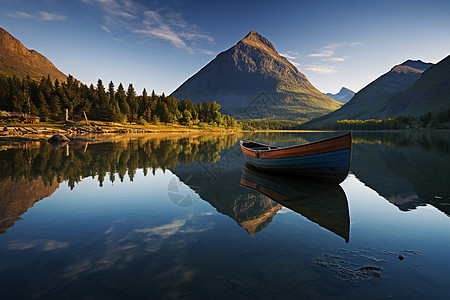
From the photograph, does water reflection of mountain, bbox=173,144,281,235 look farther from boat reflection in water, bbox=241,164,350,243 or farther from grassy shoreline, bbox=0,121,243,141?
grassy shoreline, bbox=0,121,243,141

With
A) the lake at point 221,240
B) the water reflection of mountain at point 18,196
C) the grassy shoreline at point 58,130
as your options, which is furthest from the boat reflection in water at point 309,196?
the grassy shoreline at point 58,130

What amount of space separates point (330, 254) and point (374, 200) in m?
7.48

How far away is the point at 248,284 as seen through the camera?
5.01m

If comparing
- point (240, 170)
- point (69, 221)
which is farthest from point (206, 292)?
point (240, 170)

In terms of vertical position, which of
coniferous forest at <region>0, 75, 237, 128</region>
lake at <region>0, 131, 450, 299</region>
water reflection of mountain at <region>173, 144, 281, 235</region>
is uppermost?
coniferous forest at <region>0, 75, 237, 128</region>

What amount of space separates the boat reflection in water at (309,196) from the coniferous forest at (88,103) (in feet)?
357

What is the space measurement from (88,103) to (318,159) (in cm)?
12549

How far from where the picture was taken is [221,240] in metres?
7.27

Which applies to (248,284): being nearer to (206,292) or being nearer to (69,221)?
(206,292)

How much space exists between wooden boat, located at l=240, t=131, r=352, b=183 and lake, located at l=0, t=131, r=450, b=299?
129cm

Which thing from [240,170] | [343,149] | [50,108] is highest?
[50,108]

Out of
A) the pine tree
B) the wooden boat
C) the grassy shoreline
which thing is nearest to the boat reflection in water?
the wooden boat

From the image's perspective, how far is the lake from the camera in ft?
16.4

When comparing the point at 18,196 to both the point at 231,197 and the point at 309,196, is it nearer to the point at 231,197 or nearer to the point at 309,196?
the point at 231,197
